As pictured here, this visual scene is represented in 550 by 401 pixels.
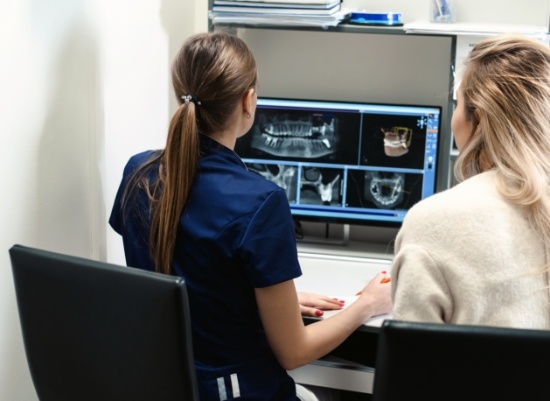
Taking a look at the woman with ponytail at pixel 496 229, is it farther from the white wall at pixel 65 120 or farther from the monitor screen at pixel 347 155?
the monitor screen at pixel 347 155

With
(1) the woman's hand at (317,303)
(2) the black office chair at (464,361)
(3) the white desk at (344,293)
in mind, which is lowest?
(3) the white desk at (344,293)

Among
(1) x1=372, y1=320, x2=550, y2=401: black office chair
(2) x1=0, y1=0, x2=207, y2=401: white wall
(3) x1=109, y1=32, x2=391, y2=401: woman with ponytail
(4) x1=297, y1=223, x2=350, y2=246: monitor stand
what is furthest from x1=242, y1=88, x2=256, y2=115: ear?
(4) x1=297, y1=223, x2=350, y2=246: monitor stand

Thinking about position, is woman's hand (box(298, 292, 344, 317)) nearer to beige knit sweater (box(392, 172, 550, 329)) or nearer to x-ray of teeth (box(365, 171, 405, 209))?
beige knit sweater (box(392, 172, 550, 329))

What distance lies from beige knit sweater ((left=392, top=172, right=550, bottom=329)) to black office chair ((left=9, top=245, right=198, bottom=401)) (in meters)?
0.36

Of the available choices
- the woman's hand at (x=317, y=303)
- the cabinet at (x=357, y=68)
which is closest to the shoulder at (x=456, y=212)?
the woman's hand at (x=317, y=303)

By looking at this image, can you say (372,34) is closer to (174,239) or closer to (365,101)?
(365,101)

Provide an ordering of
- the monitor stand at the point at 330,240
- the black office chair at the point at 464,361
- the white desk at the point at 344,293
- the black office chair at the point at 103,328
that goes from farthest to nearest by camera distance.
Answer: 1. the monitor stand at the point at 330,240
2. the white desk at the point at 344,293
3. the black office chair at the point at 103,328
4. the black office chair at the point at 464,361

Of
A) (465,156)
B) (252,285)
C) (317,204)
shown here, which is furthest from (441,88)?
(252,285)

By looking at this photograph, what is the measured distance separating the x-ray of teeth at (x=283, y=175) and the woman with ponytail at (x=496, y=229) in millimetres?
1120

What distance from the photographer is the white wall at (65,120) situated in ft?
5.07

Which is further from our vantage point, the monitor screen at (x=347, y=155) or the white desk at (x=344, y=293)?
the monitor screen at (x=347, y=155)

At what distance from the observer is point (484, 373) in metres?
1.04

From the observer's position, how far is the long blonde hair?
4.23 feet

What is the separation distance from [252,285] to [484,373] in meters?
0.50
